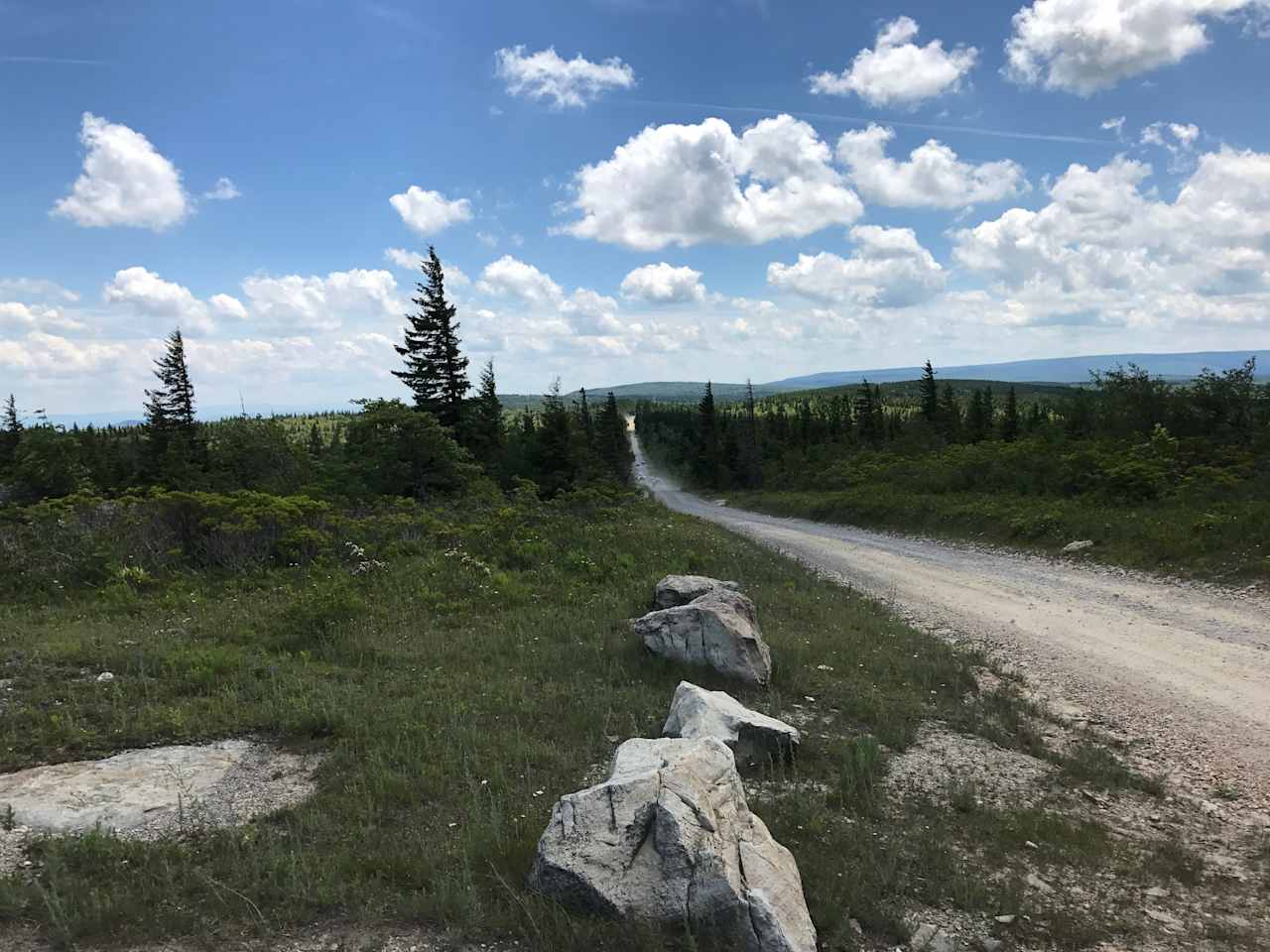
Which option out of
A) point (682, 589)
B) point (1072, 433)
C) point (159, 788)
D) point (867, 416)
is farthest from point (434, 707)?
point (867, 416)

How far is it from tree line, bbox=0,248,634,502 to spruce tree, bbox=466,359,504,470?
0.08m

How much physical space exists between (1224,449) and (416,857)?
25048 millimetres

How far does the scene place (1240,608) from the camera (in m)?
11.6

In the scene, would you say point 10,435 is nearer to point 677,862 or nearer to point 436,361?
point 436,361

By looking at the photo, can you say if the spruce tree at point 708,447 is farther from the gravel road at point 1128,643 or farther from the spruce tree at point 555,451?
the gravel road at point 1128,643

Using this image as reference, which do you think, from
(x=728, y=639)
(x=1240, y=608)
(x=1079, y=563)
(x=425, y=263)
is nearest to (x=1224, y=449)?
(x=1079, y=563)

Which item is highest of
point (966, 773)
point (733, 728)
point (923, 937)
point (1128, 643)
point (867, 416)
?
point (867, 416)

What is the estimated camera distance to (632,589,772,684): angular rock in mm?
→ 8484

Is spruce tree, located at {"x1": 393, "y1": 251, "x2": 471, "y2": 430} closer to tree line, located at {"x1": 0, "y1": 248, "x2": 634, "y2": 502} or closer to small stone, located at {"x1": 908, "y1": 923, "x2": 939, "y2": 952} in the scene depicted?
tree line, located at {"x1": 0, "y1": 248, "x2": 634, "y2": 502}

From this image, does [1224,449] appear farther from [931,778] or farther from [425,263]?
[425,263]

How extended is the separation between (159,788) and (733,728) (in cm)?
471

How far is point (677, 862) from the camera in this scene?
3.97 m

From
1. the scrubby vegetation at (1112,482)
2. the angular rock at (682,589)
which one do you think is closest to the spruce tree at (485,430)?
the scrubby vegetation at (1112,482)

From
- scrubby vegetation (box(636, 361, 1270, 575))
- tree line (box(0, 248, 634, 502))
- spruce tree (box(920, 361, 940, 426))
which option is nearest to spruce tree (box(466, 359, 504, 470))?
tree line (box(0, 248, 634, 502))
